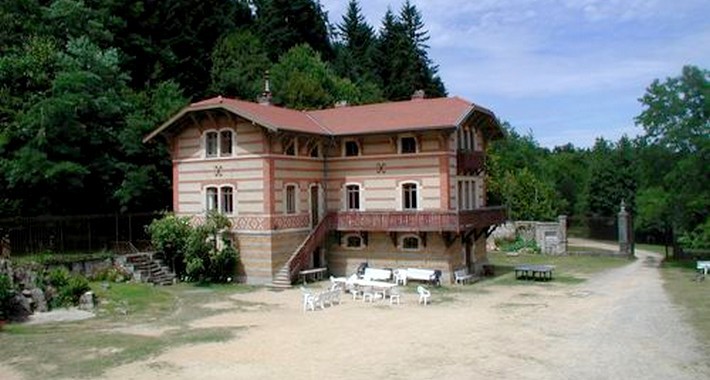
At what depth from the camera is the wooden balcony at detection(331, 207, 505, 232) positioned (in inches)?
1190

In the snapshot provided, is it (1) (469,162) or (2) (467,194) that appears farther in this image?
(2) (467,194)

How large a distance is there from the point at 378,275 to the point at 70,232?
14.9m

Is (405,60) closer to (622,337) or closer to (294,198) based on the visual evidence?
(294,198)

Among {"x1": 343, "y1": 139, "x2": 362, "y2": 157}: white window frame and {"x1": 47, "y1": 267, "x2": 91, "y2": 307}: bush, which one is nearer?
{"x1": 47, "y1": 267, "x2": 91, "y2": 307}: bush

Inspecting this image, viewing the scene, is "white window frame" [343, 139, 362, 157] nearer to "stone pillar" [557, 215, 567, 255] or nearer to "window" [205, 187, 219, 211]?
"window" [205, 187, 219, 211]

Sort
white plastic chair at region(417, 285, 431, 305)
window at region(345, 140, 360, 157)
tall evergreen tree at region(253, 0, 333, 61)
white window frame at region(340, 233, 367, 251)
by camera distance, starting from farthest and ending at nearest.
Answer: tall evergreen tree at region(253, 0, 333, 61) < window at region(345, 140, 360, 157) < white window frame at region(340, 233, 367, 251) < white plastic chair at region(417, 285, 431, 305)

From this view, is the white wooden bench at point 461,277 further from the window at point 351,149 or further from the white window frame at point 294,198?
the white window frame at point 294,198

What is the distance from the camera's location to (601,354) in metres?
16.2

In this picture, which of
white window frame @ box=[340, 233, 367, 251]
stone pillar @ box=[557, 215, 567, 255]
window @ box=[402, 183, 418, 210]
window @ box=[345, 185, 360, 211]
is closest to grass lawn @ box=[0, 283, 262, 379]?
white window frame @ box=[340, 233, 367, 251]

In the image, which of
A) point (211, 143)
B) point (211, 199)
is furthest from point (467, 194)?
point (211, 143)

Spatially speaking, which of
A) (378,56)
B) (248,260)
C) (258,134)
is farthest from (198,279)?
(378,56)

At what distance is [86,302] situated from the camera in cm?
2392

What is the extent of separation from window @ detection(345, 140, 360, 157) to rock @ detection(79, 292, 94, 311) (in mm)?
14143

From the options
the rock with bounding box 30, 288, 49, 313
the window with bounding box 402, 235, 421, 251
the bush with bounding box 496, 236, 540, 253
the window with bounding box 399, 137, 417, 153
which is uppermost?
the window with bounding box 399, 137, 417, 153
